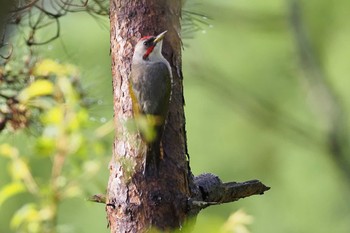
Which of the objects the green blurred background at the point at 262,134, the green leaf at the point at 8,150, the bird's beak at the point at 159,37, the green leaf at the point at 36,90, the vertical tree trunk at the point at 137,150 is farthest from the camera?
the green blurred background at the point at 262,134

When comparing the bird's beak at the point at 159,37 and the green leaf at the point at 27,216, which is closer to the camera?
the bird's beak at the point at 159,37

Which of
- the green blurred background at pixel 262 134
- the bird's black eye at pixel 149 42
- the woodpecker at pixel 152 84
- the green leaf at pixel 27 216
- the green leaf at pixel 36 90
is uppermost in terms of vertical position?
the bird's black eye at pixel 149 42

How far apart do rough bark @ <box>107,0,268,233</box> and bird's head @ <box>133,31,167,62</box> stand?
17 mm

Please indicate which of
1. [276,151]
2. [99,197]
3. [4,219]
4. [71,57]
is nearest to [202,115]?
[276,151]

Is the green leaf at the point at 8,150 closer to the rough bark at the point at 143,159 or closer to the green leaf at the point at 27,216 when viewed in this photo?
the green leaf at the point at 27,216

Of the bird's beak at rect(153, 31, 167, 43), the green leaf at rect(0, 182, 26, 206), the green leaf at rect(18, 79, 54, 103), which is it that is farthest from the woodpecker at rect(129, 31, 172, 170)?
the green leaf at rect(0, 182, 26, 206)

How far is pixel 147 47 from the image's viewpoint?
6.84 ft

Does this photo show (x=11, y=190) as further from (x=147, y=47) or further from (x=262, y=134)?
(x=262, y=134)

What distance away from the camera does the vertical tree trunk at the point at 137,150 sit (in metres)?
2.03

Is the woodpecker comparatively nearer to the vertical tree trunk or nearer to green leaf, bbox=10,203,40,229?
the vertical tree trunk

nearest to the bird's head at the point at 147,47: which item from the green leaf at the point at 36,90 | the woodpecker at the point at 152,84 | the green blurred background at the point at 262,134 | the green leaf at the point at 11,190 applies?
the woodpecker at the point at 152,84

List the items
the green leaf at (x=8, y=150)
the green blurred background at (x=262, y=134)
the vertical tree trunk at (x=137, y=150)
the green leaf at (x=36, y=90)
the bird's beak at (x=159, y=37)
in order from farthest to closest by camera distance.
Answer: the green blurred background at (x=262, y=134)
the green leaf at (x=8, y=150)
the green leaf at (x=36, y=90)
the bird's beak at (x=159, y=37)
the vertical tree trunk at (x=137, y=150)

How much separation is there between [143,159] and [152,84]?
0.72 feet

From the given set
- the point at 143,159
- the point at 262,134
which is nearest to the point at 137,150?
the point at 143,159
